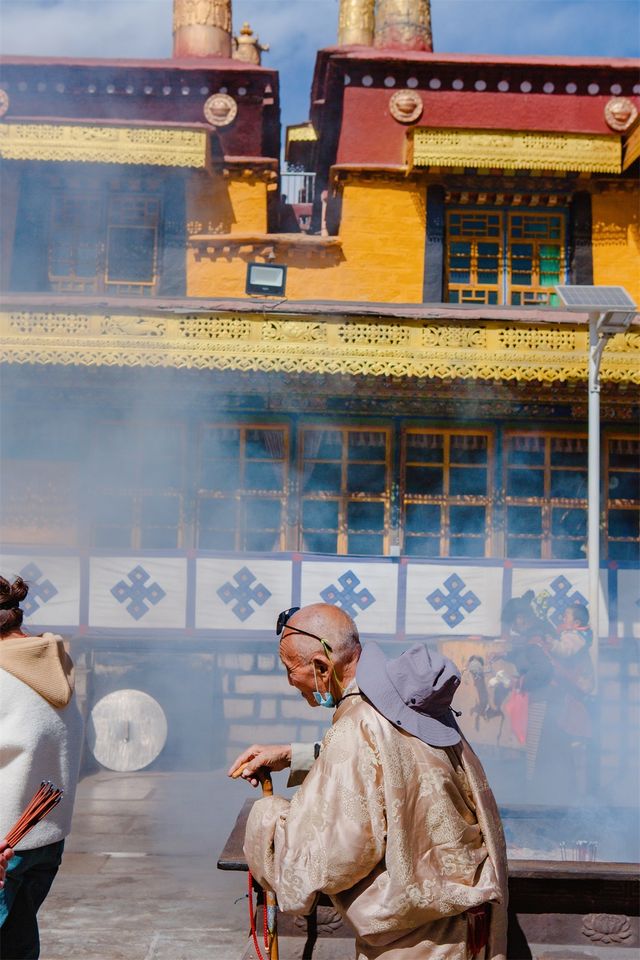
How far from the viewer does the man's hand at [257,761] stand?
3104mm

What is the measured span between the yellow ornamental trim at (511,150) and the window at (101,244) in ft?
13.4

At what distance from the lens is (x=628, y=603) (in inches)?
457

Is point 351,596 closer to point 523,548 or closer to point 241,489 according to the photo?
point 241,489

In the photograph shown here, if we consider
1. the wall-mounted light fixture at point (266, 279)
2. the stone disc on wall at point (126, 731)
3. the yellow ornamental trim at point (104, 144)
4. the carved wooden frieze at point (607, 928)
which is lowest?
the stone disc on wall at point (126, 731)

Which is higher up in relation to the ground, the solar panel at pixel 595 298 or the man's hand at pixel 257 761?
the solar panel at pixel 595 298

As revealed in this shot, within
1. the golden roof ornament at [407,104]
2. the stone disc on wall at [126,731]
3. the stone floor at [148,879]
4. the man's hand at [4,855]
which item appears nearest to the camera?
the man's hand at [4,855]

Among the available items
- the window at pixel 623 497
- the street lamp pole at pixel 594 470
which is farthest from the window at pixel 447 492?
the street lamp pole at pixel 594 470

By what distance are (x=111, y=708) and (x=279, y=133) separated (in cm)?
1072

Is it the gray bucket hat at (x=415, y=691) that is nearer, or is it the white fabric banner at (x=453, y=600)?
the gray bucket hat at (x=415, y=691)

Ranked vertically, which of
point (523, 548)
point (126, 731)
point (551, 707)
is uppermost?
point (523, 548)

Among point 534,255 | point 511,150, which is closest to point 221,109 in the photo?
point 511,150

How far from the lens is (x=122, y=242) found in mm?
13914

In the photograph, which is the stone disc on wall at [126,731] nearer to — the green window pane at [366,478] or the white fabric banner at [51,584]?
the white fabric banner at [51,584]

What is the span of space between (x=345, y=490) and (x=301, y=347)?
194 centimetres
